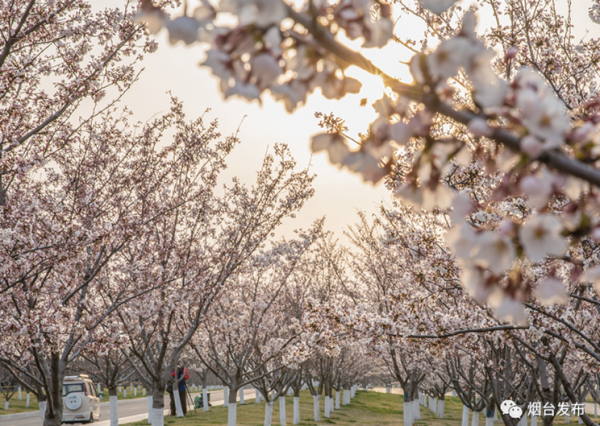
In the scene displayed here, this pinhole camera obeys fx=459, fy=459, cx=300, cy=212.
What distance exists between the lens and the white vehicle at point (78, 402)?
23.5 metres

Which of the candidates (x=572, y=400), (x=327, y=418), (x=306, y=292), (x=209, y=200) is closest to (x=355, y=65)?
(x=572, y=400)

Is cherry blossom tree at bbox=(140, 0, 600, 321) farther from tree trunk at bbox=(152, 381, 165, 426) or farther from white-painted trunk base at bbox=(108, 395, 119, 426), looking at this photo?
white-painted trunk base at bbox=(108, 395, 119, 426)

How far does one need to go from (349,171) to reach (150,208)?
8.18 metres

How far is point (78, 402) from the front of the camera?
77.1ft

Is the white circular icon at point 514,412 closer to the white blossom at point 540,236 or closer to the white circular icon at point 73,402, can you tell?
the white blossom at point 540,236

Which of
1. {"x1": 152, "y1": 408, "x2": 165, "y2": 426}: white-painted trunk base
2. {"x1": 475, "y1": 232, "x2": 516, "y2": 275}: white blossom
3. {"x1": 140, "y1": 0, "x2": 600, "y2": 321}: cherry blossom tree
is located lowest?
{"x1": 152, "y1": 408, "x2": 165, "y2": 426}: white-painted trunk base

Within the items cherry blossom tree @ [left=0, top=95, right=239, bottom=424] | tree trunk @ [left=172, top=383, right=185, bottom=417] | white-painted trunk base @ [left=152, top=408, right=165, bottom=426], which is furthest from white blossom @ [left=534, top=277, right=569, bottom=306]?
tree trunk @ [left=172, top=383, right=185, bottom=417]

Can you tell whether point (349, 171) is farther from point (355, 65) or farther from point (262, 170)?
point (262, 170)

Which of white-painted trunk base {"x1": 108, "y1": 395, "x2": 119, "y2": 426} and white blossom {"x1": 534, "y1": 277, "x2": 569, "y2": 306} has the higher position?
white blossom {"x1": 534, "y1": 277, "x2": 569, "y2": 306}

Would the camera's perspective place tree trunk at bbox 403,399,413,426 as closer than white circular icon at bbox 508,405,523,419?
No

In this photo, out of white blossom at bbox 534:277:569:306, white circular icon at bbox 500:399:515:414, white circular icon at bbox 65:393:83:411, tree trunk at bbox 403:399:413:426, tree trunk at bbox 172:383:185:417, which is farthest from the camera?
tree trunk at bbox 172:383:185:417

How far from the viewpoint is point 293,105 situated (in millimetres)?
1317

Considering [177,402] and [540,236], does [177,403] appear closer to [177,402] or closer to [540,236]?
[177,402]

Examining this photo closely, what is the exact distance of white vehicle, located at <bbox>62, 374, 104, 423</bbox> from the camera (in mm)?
23469
